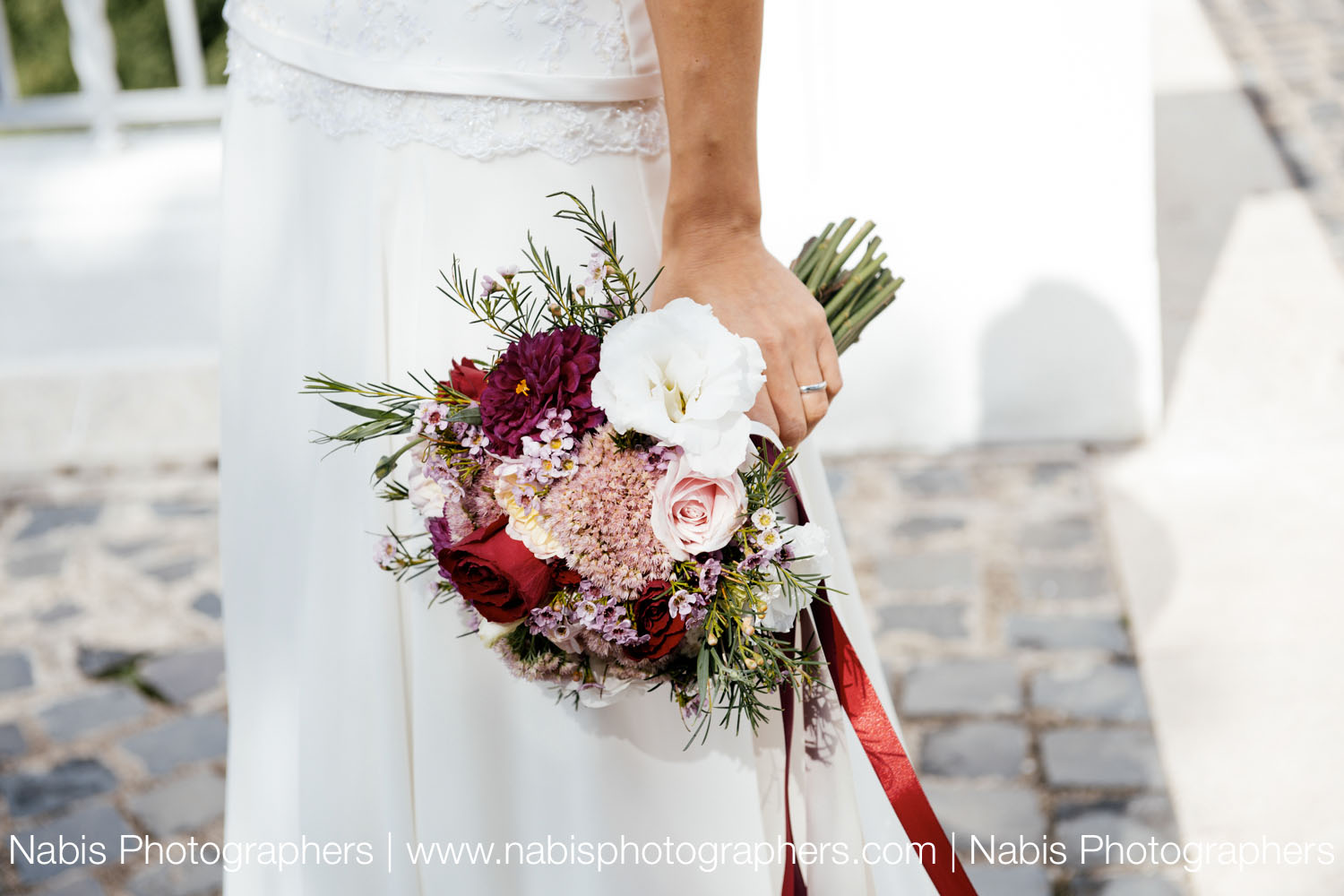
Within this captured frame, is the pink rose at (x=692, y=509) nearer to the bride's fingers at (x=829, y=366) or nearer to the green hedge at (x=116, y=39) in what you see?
the bride's fingers at (x=829, y=366)

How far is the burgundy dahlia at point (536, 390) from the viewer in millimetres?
1334

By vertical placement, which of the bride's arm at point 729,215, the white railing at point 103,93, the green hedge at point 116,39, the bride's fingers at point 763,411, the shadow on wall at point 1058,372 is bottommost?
the bride's fingers at point 763,411

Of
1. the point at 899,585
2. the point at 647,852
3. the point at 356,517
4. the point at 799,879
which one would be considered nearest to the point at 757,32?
the point at 356,517

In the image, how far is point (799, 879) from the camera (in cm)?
175

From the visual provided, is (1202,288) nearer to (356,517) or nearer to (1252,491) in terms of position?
(1252,491)

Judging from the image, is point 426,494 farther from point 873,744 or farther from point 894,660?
point 894,660

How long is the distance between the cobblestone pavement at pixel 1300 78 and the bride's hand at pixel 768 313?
386 centimetres

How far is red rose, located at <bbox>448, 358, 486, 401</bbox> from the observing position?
1416 mm

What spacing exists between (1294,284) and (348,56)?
12.5 ft

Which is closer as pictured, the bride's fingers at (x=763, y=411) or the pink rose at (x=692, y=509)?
the pink rose at (x=692, y=509)

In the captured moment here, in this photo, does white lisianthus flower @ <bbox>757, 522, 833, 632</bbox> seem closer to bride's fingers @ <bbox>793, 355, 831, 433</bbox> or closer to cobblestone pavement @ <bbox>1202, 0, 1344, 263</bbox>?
bride's fingers @ <bbox>793, 355, 831, 433</bbox>

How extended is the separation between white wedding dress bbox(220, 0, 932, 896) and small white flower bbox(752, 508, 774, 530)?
12.7 inches

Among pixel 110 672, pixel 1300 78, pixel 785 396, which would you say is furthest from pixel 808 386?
pixel 1300 78

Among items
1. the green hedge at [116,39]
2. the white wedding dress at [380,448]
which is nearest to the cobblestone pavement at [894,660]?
the white wedding dress at [380,448]
